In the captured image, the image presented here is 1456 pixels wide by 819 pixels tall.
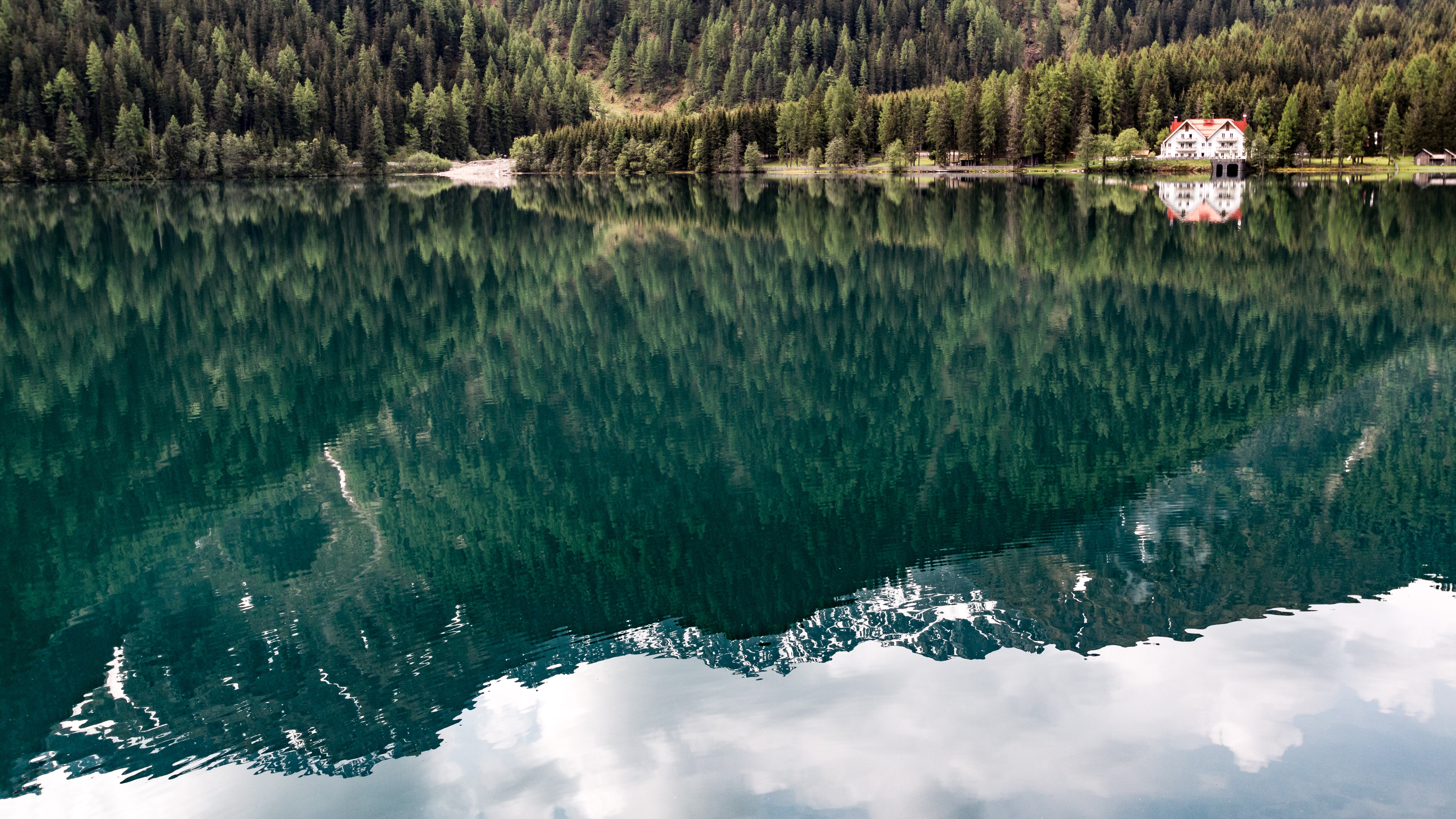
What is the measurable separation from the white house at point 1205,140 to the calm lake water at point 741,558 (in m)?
87.4

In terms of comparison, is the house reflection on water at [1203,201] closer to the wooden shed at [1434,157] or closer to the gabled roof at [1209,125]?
the gabled roof at [1209,125]

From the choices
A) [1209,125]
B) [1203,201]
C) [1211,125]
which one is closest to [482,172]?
[1209,125]

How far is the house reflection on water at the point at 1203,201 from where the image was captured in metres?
52.8

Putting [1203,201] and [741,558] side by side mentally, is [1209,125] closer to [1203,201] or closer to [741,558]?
[1203,201]

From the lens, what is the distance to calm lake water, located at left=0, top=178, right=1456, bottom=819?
8406mm

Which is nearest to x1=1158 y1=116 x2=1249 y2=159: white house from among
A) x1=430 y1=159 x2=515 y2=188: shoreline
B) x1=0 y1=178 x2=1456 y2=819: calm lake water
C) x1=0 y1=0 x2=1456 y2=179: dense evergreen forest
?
x1=0 y1=0 x2=1456 y2=179: dense evergreen forest

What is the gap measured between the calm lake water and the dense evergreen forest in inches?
3544

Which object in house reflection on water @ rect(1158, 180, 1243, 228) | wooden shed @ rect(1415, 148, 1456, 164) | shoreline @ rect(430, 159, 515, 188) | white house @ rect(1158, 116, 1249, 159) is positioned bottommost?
wooden shed @ rect(1415, 148, 1456, 164)

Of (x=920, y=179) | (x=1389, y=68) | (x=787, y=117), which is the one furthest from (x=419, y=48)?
(x=1389, y=68)

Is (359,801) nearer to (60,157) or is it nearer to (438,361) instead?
(438,361)

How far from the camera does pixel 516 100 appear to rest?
172 metres

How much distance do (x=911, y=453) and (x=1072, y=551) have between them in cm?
380

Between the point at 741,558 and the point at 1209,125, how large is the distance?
112333mm

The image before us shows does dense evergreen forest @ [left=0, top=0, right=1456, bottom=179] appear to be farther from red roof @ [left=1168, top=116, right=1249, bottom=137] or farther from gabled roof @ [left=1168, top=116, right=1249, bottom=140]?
gabled roof @ [left=1168, top=116, right=1249, bottom=140]
